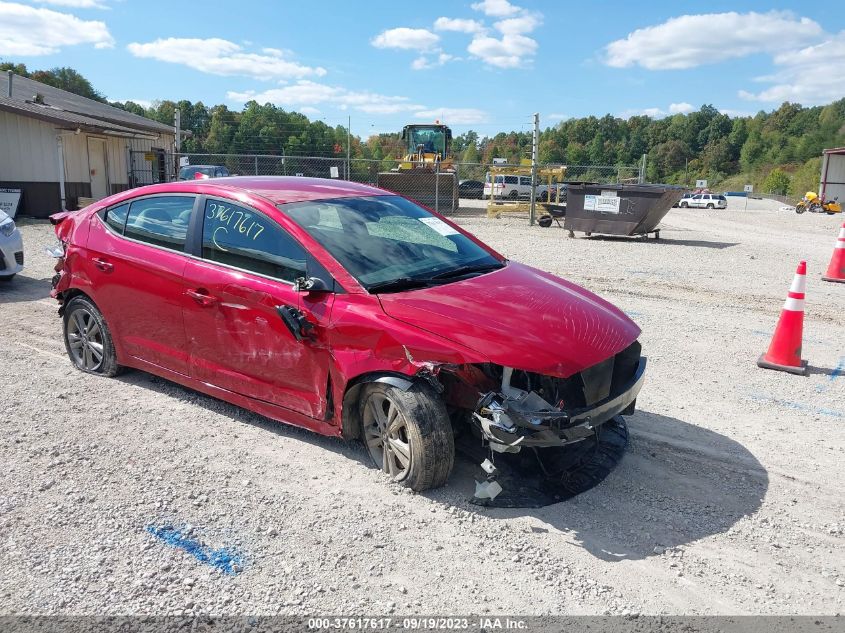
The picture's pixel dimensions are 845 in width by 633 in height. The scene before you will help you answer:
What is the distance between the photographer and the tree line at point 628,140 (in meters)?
39.2

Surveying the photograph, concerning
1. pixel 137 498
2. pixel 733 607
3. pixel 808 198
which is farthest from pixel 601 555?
pixel 808 198

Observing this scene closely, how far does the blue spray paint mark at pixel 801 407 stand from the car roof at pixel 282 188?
3252 millimetres

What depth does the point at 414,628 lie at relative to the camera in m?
2.52

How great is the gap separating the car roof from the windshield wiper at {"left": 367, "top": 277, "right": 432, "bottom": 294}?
92cm

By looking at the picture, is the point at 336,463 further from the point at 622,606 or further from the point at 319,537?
the point at 622,606

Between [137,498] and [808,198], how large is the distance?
43.0 m

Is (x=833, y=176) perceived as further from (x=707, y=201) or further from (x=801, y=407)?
(x=801, y=407)

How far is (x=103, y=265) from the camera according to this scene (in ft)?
15.9

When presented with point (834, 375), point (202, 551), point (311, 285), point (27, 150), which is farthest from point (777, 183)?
point (202, 551)

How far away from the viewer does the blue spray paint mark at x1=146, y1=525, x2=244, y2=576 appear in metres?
2.89

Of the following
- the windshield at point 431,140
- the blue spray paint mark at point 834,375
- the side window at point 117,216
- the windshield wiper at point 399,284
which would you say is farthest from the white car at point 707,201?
A: the windshield wiper at point 399,284

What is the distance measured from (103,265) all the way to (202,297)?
48.3 inches

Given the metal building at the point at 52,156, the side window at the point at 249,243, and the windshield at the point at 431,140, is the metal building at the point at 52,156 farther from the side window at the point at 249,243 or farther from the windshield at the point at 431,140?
the side window at the point at 249,243

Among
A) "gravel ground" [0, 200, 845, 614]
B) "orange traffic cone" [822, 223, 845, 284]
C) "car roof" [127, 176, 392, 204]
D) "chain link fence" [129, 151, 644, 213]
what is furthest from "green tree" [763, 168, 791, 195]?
"car roof" [127, 176, 392, 204]
